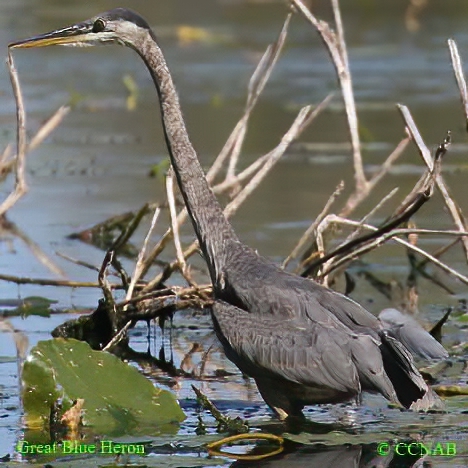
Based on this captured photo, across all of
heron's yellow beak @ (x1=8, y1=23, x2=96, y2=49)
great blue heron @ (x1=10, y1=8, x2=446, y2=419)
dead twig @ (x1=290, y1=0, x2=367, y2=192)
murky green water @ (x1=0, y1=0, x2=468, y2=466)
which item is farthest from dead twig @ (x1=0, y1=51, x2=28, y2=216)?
dead twig @ (x1=290, y1=0, x2=367, y2=192)

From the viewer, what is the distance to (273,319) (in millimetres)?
5906

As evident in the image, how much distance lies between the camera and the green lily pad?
18.6 ft

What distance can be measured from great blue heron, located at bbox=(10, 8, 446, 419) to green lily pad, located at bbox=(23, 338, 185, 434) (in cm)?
47

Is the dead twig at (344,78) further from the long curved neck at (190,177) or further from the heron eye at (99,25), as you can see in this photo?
the heron eye at (99,25)

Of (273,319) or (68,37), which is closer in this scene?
(273,319)

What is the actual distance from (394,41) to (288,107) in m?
7.53

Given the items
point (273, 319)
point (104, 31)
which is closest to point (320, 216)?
point (273, 319)

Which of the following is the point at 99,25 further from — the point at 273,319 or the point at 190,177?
the point at 273,319

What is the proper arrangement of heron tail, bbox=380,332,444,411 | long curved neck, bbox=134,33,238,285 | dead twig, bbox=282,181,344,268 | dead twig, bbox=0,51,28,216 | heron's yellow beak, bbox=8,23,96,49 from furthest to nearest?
dead twig, bbox=282,181,344,268
dead twig, bbox=0,51,28,216
heron's yellow beak, bbox=8,23,96,49
long curved neck, bbox=134,33,238,285
heron tail, bbox=380,332,444,411

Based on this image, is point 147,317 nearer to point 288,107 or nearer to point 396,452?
point 396,452

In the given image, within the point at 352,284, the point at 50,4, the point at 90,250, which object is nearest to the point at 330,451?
the point at 352,284

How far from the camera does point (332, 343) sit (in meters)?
5.72

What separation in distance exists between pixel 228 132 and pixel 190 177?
26.6ft

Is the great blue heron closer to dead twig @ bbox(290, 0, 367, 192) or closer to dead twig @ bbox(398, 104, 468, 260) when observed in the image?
dead twig @ bbox(398, 104, 468, 260)
